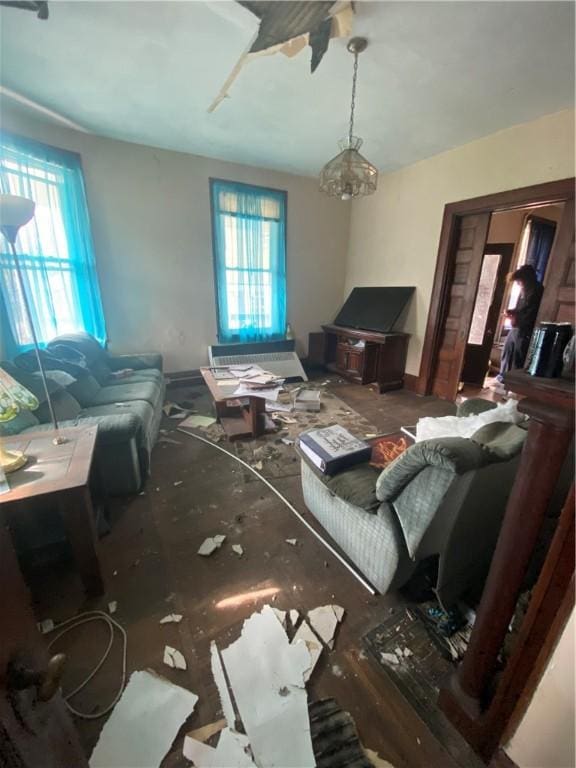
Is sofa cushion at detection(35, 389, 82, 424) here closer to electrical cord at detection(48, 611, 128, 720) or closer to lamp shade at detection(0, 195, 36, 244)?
lamp shade at detection(0, 195, 36, 244)

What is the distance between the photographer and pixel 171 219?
356 centimetres

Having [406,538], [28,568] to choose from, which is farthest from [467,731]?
[28,568]

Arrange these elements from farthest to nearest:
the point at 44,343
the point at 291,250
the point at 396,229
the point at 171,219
A: the point at 291,250, the point at 396,229, the point at 171,219, the point at 44,343

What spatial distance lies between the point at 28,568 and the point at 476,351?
4887mm

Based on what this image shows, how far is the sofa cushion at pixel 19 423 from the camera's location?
1.64 meters

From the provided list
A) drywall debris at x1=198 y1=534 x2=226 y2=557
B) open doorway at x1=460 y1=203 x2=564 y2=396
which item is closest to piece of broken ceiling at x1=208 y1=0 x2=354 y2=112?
drywall debris at x1=198 y1=534 x2=226 y2=557

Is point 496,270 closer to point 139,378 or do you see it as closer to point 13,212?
point 139,378

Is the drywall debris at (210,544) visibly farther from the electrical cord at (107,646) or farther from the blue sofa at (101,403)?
the blue sofa at (101,403)

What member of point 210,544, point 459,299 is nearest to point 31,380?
point 210,544

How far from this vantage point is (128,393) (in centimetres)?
256

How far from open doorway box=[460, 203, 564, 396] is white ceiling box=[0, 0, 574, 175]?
1.70 m

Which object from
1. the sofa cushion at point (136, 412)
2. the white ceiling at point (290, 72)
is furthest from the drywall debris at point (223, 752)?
the white ceiling at point (290, 72)

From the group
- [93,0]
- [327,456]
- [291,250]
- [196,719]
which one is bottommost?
[196,719]

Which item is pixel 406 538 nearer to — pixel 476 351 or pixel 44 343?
pixel 44 343
